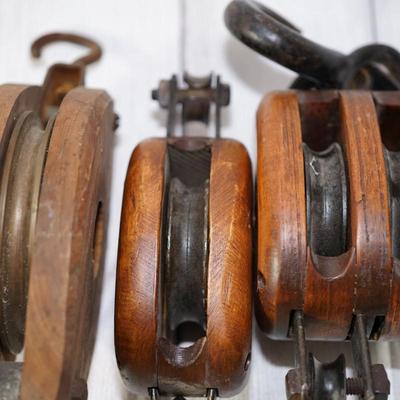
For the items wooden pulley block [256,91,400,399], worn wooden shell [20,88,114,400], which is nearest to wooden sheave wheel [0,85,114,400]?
worn wooden shell [20,88,114,400]

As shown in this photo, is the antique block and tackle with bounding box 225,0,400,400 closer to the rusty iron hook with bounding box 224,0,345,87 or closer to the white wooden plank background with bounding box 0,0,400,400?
the rusty iron hook with bounding box 224,0,345,87

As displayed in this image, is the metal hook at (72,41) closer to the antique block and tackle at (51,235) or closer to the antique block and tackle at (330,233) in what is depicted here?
the antique block and tackle at (51,235)

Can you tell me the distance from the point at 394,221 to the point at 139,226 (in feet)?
0.81

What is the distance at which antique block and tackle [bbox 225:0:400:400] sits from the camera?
0.64 meters

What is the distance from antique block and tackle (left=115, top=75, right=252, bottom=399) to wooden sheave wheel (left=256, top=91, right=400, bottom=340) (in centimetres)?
3

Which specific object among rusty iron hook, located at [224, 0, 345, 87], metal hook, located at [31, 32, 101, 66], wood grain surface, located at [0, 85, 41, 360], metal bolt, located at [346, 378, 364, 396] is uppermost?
metal hook, located at [31, 32, 101, 66]

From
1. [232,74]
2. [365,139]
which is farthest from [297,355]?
[232,74]

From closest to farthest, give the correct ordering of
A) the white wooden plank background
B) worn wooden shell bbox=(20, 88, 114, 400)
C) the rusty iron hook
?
worn wooden shell bbox=(20, 88, 114, 400)
the rusty iron hook
the white wooden plank background

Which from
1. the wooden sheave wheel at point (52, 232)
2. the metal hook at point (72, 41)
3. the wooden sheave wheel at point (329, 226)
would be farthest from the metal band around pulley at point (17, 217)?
the metal hook at point (72, 41)

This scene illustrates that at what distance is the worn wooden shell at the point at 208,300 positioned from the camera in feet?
2.13

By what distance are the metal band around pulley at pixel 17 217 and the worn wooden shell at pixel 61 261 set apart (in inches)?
2.0

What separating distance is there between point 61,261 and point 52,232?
3cm

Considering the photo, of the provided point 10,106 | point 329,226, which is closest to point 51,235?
point 10,106

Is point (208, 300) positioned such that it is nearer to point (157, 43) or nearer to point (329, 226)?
point (329, 226)
